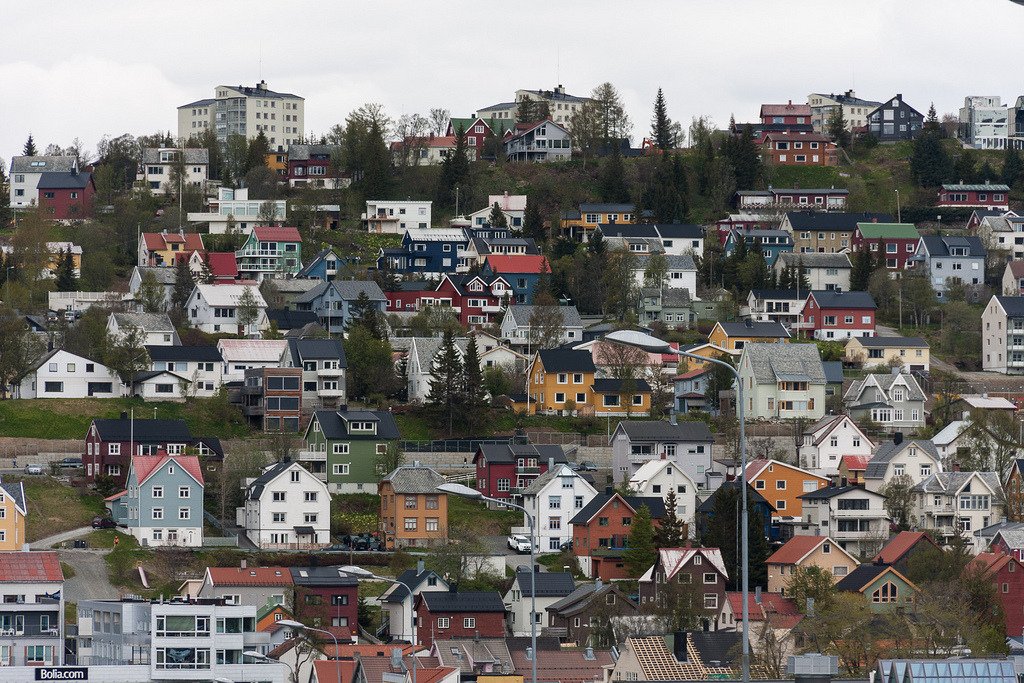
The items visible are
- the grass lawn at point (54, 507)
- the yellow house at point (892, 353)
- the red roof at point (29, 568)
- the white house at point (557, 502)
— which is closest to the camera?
the red roof at point (29, 568)

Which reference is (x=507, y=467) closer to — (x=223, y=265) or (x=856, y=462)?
(x=856, y=462)

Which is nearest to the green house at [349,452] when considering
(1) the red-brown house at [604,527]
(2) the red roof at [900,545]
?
(1) the red-brown house at [604,527]

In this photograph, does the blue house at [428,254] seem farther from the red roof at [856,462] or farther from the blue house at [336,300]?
the red roof at [856,462]

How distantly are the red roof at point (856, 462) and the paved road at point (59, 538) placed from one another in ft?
106

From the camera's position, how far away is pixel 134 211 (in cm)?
13012

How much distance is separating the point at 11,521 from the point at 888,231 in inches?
2735

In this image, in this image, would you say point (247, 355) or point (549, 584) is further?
point (247, 355)

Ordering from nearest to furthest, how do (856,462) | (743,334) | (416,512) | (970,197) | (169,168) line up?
(416,512) → (856,462) → (743,334) → (169,168) → (970,197)

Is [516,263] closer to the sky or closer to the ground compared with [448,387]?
closer to the sky

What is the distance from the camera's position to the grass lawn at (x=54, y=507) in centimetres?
8006

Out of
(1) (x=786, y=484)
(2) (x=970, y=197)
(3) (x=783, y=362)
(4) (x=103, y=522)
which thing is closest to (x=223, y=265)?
(3) (x=783, y=362)

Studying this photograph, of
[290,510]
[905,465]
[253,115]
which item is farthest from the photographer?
[253,115]

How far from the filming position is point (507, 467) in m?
89.1

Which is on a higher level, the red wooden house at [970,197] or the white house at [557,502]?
the red wooden house at [970,197]
